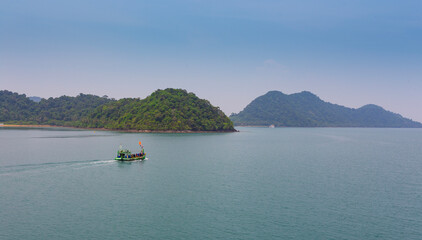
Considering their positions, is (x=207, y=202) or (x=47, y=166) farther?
(x=47, y=166)

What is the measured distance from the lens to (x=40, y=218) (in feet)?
118

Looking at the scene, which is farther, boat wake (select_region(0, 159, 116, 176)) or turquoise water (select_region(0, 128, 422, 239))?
boat wake (select_region(0, 159, 116, 176))

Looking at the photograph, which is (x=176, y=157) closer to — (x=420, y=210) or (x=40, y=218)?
(x=40, y=218)

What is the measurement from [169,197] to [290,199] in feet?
62.6

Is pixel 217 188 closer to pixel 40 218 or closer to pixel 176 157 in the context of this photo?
pixel 40 218

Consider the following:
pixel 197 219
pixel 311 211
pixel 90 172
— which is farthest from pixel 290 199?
pixel 90 172

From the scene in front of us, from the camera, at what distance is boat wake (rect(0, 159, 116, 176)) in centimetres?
6400

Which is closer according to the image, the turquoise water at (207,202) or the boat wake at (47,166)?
the turquoise water at (207,202)

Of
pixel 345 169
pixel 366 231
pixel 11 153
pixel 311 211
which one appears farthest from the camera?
pixel 11 153

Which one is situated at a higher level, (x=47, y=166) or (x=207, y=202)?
(x=47, y=166)

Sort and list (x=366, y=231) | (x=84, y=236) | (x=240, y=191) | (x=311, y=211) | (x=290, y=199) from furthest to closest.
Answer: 1. (x=240, y=191)
2. (x=290, y=199)
3. (x=311, y=211)
4. (x=366, y=231)
5. (x=84, y=236)

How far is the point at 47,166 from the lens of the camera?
70125 mm

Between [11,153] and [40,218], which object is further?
[11,153]

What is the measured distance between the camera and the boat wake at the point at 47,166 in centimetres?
6400
